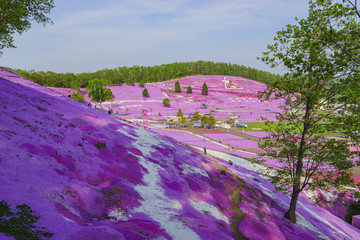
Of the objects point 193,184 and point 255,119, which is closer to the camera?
point 193,184

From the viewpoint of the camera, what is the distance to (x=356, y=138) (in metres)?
13.8

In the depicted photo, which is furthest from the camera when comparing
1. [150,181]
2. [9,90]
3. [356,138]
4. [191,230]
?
[9,90]

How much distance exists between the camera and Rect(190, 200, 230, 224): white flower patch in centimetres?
1512

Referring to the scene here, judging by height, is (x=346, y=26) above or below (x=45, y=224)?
above

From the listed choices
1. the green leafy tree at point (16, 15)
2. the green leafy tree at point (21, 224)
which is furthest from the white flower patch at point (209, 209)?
the green leafy tree at point (16, 15)

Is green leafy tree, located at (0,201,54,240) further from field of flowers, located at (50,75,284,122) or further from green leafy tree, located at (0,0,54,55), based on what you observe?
field of flowers, located at (50,75,284,122)

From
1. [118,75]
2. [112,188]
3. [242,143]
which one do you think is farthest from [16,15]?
[118,75]

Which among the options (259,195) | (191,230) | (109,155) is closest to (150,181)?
(109,155)

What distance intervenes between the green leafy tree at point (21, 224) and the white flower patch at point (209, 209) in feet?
32.4

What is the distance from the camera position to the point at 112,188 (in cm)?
1280

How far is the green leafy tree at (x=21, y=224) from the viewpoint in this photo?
6992 millimetres

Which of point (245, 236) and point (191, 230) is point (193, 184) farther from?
point (191, 230)

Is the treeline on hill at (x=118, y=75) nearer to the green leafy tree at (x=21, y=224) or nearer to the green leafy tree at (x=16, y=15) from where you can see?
the green leafy tree at (x=16, y=15)

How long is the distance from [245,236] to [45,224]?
1190cm
